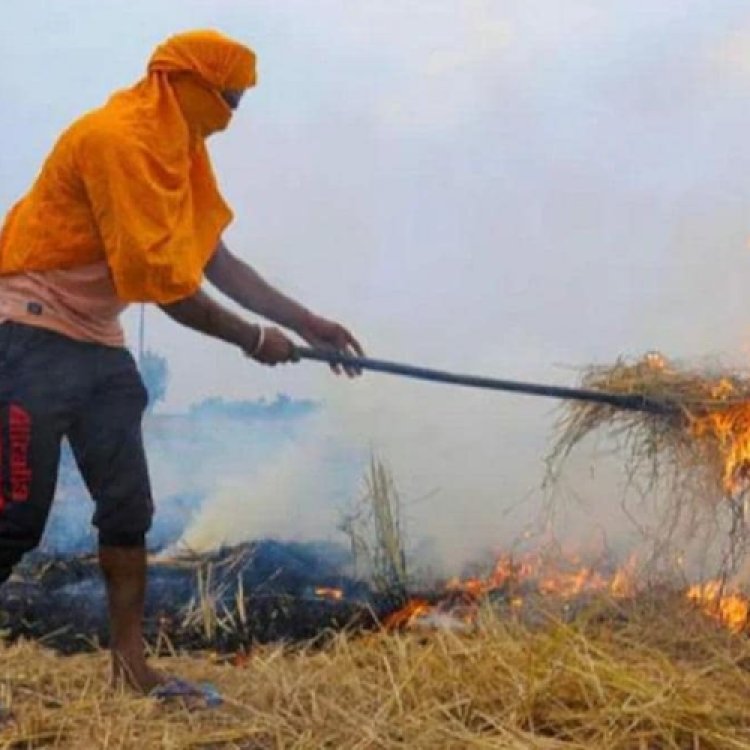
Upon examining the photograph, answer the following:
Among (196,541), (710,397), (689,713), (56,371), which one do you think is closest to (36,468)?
(56,371)

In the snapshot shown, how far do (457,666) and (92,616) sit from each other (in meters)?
1.78

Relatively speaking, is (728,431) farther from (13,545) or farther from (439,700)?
(13,545)

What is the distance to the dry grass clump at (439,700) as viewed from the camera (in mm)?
2850

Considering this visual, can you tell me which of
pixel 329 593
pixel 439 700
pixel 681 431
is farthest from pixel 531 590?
pixel 439 700

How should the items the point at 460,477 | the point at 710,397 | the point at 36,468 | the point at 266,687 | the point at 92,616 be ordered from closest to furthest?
the point at 36,468
the point at 266,687
the point at 710,397
the point at 92,616
the point at 460,477

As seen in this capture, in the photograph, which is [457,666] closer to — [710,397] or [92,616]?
[710,397]

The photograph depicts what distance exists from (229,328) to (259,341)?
8 cm

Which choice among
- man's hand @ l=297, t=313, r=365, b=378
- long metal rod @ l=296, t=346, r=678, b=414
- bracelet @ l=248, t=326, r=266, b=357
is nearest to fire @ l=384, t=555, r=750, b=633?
long metal rod @ l=296, t=346, r=678, b=414

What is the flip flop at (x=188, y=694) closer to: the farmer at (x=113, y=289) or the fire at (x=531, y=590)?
the farmer at (x=113, y=289)

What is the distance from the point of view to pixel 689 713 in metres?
2.88

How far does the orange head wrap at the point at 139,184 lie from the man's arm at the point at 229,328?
0.25 feet

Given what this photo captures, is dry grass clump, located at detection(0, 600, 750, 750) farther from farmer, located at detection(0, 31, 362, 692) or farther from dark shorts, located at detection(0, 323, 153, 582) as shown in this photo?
dark shorts, located at detection(0, 323, 153, 582)

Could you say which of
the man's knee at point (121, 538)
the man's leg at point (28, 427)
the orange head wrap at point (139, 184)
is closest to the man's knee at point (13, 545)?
the man's leg at point (28, 427)

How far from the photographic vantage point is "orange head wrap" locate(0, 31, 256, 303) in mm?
3027
